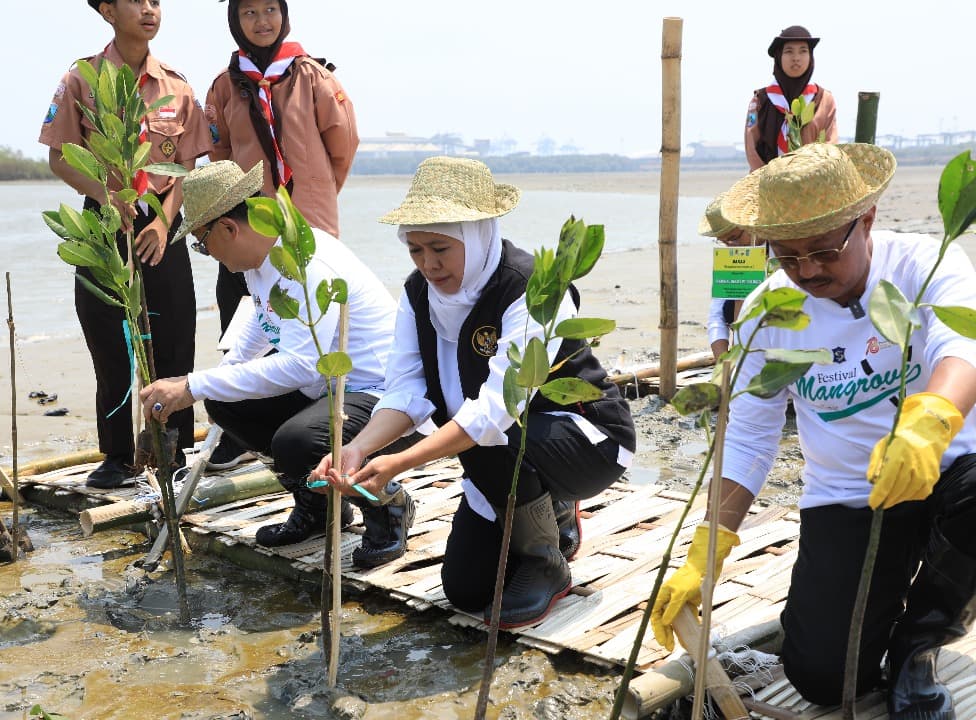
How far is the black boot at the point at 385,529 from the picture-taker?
3.47 metres

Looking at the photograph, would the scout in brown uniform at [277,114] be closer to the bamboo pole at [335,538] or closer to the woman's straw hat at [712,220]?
the woman's straw hat at [712,220]

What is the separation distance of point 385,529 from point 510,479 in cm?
77

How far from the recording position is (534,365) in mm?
1876

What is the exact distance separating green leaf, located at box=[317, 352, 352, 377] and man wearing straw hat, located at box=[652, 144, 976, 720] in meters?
0.82

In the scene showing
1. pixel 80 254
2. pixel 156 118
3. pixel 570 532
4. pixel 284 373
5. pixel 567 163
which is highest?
pixel 156 118

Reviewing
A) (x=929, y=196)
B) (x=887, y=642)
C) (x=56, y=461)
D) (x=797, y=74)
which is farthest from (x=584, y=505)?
(x=929, y=196)

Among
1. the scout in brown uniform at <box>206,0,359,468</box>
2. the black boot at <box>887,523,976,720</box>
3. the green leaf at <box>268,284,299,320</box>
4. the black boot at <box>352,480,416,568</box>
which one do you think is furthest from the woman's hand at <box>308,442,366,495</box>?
the scout in brown uniform at <box>206,0,359,468</box>

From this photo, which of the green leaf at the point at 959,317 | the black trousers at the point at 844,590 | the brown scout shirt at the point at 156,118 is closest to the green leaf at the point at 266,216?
the green leaf at the point at 959,317

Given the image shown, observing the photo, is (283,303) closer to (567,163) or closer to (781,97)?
(781,97)

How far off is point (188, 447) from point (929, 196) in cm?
2860

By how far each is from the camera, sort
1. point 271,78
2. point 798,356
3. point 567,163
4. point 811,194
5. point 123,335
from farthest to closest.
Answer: point 567,163 < point 271,78 < point 123,335 < point 811,194 < point 798,356

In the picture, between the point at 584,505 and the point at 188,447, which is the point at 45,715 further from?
the point at 188,447

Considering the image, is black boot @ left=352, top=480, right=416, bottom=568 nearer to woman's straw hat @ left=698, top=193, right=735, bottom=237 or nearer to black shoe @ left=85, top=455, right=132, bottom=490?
black shoe @ left=85, top=455, right=132, bottom=490

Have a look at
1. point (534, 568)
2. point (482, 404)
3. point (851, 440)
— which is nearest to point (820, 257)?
point (851, 440)
